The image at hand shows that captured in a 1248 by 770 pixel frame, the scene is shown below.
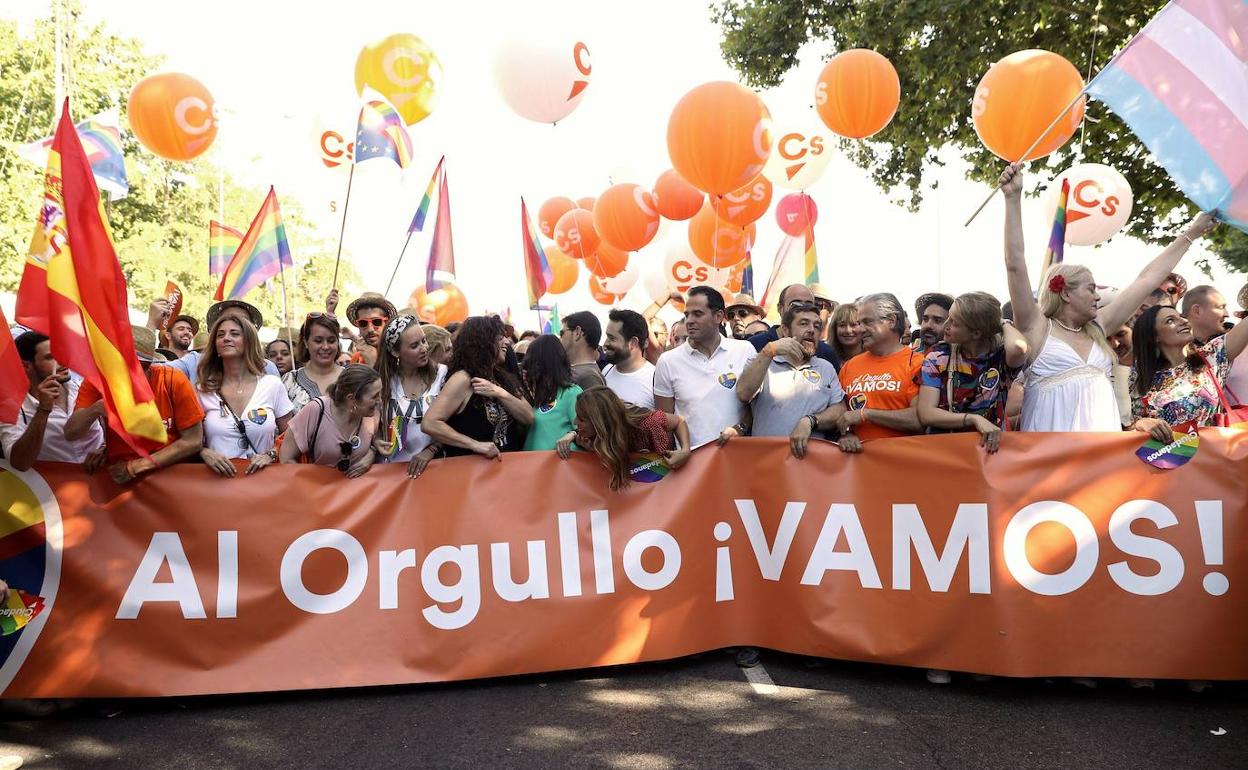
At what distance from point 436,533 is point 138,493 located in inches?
56.8

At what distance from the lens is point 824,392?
5.19 meters

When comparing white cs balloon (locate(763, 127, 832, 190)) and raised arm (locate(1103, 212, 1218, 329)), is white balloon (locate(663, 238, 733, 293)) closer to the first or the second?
white cs balloon (locate(763, 127, 832, 190))

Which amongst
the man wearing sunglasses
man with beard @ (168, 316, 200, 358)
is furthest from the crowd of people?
man with beard @ (168, 316, 200, 358)

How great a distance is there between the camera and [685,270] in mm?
15430

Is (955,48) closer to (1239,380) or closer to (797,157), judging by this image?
(797,157)

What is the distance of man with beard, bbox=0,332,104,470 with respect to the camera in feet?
14.7

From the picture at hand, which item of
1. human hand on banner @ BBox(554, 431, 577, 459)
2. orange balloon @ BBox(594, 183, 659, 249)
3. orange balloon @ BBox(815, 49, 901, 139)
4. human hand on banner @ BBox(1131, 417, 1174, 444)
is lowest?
human hand on banner @ BBox(554, 431, 577, 459)

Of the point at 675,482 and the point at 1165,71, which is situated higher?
the point at 1165,71

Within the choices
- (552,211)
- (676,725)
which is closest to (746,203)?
(552,211)

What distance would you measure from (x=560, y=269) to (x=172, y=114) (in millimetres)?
8328

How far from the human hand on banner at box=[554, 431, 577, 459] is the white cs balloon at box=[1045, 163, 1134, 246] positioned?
8250 mm

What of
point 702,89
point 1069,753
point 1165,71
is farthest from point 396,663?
point 702,89

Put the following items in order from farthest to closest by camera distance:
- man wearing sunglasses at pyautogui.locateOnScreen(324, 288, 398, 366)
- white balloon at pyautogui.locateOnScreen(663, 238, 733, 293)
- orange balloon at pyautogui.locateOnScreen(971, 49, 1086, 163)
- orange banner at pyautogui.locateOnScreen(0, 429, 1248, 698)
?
white balloon at pyautogui.locateOnScreen(663, 238, 733, 293) < orange balloon at pyautogui.locateOnScreen(971, 49, 1086, 163) < man wearing sunglasses at pyautogui.locateOnScreen(324, 288, 398, 366) < orange banner at pyautogui.locateOnScreen(0, 429, 1248, 698)

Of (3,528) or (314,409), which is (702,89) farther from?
(3,528)
